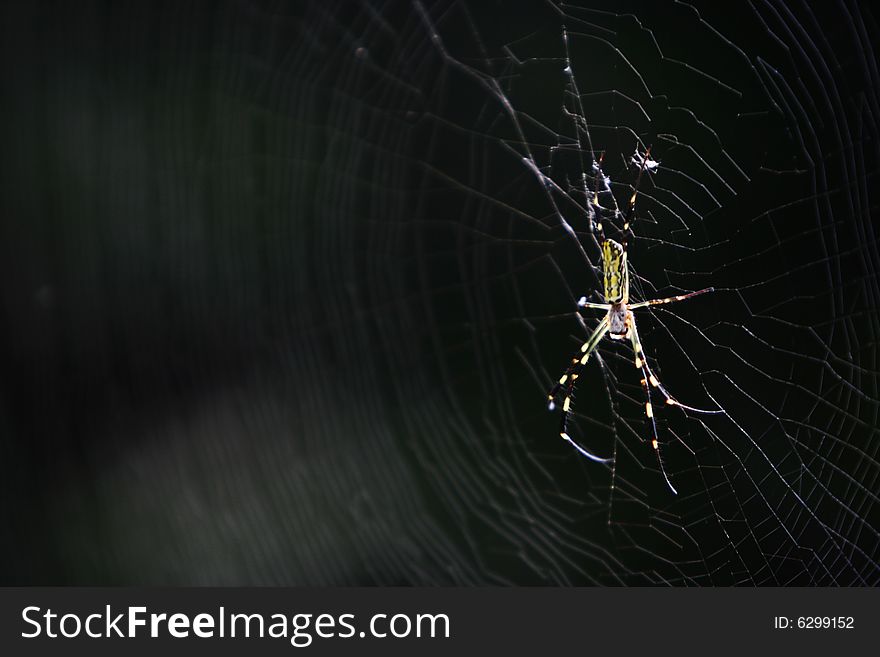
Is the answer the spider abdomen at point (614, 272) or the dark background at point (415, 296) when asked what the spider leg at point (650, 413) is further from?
the spider abdomen at point (614, 272)

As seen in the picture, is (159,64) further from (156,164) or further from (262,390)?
(262,390)

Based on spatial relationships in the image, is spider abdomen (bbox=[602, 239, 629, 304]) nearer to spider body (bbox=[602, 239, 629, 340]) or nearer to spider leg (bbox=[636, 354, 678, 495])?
spider body (bbox=[602, 239, 629, 340])

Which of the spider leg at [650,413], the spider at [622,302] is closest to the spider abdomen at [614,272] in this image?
the spider at [622,302]

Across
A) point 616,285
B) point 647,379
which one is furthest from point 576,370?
point 616,285

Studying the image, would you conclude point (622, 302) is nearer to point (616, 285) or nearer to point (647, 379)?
point (616, 285)

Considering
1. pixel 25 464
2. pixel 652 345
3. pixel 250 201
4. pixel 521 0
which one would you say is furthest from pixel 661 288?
pixel 25 464

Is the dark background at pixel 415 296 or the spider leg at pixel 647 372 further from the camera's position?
the spider leg at pixel 647 372

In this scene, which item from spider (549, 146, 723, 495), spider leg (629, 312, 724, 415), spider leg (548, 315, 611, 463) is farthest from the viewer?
spider leg (548, 315, 611, 463)

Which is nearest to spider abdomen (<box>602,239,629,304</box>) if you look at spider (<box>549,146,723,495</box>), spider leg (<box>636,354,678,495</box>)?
spider (<box>549,146,723,495</box>)

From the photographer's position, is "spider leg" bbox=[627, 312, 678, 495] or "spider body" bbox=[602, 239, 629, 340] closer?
"spider body" bbox=[602, 239, 629, 340]
